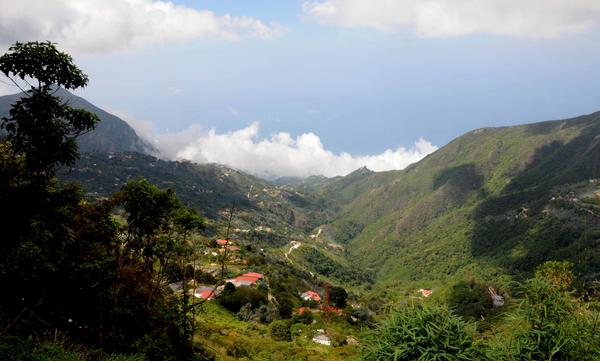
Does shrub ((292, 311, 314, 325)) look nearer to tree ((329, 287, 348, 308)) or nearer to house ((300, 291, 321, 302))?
house ((300, 291, 321, 302))

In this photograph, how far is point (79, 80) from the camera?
46.9 ft

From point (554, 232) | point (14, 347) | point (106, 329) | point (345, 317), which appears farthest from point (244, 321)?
point (554, 232)

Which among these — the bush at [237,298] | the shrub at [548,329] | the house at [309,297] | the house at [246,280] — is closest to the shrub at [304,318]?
the bush at [237,298]

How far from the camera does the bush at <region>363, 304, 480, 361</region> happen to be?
39.6 feet

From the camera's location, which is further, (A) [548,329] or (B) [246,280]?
(B) [246,280]

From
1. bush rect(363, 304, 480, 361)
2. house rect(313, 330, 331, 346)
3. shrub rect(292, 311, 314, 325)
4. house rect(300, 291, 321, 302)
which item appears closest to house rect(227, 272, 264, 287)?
house rect(300, 291, 321, 302)

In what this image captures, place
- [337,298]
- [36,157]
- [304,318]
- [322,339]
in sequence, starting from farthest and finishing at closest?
[337,298] < [304,318] < [322,339] < [36,157]

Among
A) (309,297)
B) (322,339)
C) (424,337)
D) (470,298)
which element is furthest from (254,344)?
(470,298)

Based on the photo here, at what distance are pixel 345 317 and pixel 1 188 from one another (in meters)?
70.2

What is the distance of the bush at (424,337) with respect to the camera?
39.6 feet

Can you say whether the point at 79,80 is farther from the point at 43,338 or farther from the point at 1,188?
the point at 43,338

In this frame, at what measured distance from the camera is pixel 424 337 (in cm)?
1216

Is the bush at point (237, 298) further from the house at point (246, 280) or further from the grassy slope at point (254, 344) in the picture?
the house at point (246, 280)

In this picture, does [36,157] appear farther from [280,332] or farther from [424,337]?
[280,332]
